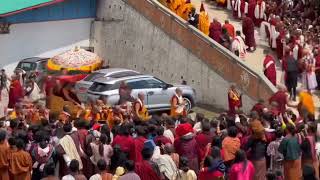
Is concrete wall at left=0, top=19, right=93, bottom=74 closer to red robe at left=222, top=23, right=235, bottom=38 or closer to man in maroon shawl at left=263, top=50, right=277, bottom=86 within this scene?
red robe at left=222, top=23, right=235, bottom=38

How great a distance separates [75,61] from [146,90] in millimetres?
5338

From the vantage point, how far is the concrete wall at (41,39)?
31.7 meters

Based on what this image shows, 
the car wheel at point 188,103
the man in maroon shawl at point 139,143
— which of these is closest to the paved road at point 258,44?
the car wheel at point 188,103

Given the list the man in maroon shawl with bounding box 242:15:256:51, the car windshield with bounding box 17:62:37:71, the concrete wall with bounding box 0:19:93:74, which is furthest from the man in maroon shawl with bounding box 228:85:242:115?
the concrete wall with bounding box 0:19:93:74

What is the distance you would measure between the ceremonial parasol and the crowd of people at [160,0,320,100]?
11.8ft

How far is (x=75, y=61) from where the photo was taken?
29.7 metres

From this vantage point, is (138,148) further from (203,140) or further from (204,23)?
(204,23)

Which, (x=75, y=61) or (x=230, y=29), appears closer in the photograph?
(x=230, y=29)

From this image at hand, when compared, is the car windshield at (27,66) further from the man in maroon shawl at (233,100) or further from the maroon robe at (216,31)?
the man in maroon shawl at (233,100)

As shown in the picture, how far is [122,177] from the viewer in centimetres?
1345

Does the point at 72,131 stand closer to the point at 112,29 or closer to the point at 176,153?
the point at 176,153

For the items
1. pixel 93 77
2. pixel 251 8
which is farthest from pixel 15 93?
pixel 251 8

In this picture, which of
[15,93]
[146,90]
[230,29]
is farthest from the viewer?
[230,29]

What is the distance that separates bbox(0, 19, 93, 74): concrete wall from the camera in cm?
3172
